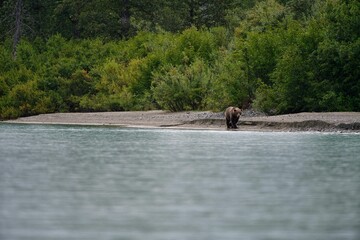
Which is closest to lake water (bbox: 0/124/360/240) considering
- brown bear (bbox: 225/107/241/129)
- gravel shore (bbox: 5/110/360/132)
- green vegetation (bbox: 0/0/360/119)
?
gravel shore (bbox: 5/110/360/132)

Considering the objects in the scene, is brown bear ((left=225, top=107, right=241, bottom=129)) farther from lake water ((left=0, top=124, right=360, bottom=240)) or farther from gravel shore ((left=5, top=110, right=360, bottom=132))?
lake water ((left=0, top=124, right=360, bottom=240))

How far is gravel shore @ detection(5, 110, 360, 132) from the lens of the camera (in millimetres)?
41094

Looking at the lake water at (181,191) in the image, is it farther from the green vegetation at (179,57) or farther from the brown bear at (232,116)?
the green vegetation at (179,57)

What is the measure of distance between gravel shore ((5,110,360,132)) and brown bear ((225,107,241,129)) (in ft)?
1.28

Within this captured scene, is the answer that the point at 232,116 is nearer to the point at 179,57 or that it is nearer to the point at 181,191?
the point at 179,57

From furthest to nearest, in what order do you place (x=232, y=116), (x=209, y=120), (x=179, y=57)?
(x=179, y=57) < (x=209, y=120) < (x=232, y=116)

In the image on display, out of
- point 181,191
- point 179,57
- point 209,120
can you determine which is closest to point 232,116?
point 209,120

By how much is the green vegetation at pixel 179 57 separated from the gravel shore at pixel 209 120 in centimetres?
136

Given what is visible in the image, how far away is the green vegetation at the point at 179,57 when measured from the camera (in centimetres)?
4528

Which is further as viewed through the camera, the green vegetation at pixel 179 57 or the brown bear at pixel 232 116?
the green vegetation at pixel 179 57

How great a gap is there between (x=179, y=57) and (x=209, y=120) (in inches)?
475

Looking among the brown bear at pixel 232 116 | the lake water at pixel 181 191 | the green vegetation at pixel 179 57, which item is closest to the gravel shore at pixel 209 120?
the brown bear at pixel 232 116

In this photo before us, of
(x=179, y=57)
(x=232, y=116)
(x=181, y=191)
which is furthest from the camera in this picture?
(x=179, y=57)

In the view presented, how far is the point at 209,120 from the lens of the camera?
46.8 meters
